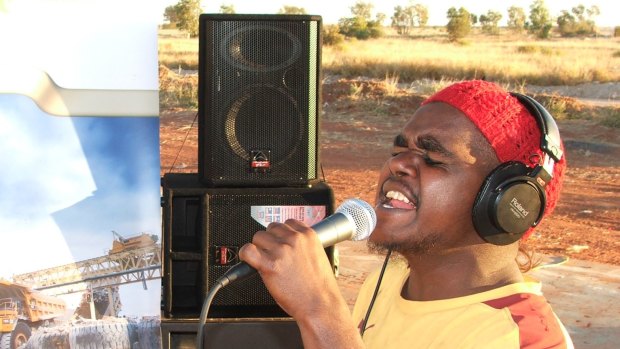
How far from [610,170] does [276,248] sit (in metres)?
7.22

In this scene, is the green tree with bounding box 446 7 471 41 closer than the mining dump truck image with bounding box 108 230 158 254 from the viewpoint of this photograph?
No

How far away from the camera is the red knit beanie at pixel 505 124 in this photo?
169cm

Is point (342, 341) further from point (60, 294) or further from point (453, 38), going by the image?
point (453, 38)

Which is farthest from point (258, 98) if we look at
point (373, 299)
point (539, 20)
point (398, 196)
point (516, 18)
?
point (539, 20)

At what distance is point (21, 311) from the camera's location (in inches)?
138

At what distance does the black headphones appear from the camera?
5.35ft

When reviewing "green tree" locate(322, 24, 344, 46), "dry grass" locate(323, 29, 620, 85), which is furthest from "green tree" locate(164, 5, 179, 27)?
"dry grass" locate(323, 29, 620, 85)

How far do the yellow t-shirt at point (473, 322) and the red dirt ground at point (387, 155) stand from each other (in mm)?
5574

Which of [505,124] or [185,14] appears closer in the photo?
[505,124]

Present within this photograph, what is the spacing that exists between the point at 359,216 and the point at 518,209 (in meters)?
0.32

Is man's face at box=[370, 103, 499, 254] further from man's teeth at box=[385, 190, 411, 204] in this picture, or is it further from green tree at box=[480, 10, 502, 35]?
green tree at box=[480, 10, 502, 35]

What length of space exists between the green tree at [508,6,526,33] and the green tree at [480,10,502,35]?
0.32ft

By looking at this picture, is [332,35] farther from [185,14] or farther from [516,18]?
[516,18]

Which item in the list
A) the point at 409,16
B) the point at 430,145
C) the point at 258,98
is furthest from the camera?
the point at 409,16
